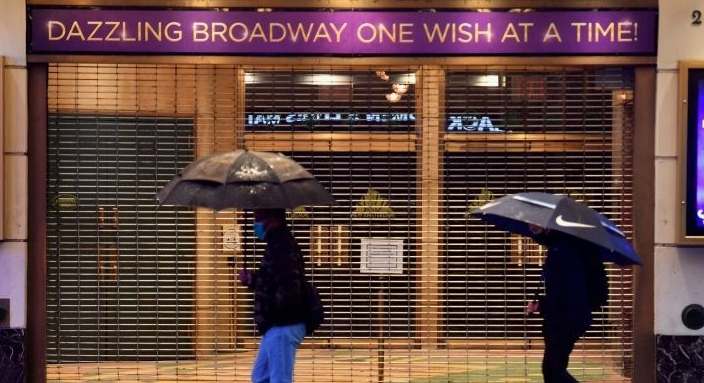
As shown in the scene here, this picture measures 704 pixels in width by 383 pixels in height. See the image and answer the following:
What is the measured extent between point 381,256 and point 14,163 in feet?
10.5

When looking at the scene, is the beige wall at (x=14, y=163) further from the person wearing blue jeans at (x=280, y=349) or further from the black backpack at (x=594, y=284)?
the black backpack at (x=594, y=284)

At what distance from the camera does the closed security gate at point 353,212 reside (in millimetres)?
10180

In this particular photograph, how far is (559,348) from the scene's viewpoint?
7.98m

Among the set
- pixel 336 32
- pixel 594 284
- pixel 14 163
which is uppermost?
pixel 336 32

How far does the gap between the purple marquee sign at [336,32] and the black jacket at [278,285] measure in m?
2.74

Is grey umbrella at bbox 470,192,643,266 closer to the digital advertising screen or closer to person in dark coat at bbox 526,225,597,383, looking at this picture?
person in dark coat at bbox 526,225,597,383

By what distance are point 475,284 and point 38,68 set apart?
4.15 m

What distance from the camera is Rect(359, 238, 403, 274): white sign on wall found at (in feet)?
33.4

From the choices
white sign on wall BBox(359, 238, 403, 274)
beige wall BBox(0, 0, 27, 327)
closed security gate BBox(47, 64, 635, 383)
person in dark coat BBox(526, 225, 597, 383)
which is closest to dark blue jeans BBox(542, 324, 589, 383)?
person in dark coat BBox(526, 225, 597, 383)

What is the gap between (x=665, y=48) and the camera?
9.88 m

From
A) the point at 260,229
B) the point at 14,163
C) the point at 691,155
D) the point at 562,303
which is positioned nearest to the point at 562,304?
the point at 562,303

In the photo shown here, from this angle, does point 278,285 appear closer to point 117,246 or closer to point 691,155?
point 117,246

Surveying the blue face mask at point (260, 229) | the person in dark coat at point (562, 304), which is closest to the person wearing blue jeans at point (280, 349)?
the blue face mask at point (260, 229)

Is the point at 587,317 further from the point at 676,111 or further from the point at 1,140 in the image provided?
the point at 1,140
